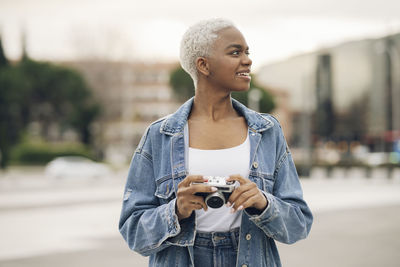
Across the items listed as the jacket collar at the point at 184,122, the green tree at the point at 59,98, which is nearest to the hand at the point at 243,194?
the jacket collar at the point at 184,122

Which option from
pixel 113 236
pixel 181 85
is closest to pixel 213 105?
pixel 113 236

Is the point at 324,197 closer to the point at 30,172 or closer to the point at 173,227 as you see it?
the point at 173,227

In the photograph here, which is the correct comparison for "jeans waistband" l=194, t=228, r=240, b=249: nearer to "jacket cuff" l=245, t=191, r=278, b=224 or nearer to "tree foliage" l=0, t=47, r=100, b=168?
"jacket cuff" l=245, t=191, r=278, b=224

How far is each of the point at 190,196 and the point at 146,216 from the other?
0.30 meters

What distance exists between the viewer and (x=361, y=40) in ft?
293

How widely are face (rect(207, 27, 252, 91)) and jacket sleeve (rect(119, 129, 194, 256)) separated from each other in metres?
0.40

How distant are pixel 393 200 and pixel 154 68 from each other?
270 feet

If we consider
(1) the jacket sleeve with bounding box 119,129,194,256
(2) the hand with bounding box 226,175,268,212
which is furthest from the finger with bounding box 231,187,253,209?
(1) the jacket sleeve with bounding box 119,129,194,256

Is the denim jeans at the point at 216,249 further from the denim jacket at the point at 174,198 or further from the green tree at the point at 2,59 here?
the green tree at the point at 2,59

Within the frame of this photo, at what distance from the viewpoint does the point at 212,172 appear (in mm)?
2061

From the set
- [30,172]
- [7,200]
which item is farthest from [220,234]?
[30,172]

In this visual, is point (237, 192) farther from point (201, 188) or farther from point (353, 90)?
point (353, 90)

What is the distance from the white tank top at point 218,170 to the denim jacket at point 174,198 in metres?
0.04

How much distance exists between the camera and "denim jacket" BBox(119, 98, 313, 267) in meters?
2.02
